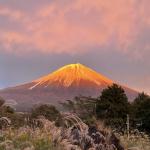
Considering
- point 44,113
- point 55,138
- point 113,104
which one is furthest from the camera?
point 113,104

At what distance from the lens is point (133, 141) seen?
14.9m

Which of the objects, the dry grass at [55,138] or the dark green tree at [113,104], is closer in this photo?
the dry grass at [55,138]

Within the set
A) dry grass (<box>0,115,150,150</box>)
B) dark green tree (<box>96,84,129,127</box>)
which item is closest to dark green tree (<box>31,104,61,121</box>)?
dark green tree (<box>96,84,129,127</box>)

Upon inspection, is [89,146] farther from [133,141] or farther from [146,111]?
[146,111]

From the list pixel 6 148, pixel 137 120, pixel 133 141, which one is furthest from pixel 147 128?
pixel 6 148

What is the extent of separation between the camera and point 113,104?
52.9 metres

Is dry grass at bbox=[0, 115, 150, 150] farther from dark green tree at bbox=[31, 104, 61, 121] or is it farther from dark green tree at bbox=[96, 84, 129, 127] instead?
dark green tree at bbox=[96, 84, 129, 127]

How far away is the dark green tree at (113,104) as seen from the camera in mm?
50281

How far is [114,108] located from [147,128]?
36.7 ft

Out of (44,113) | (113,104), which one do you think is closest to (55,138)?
(44,113)

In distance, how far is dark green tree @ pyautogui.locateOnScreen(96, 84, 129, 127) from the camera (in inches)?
1980

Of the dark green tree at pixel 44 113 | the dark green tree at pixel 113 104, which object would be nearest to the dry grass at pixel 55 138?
the dark green tree at pixel 44 113

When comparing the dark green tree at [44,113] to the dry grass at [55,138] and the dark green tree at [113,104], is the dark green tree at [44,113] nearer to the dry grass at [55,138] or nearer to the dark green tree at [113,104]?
the dark green tree at [113,104]

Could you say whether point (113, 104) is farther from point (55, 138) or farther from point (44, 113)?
point (55, 138)
